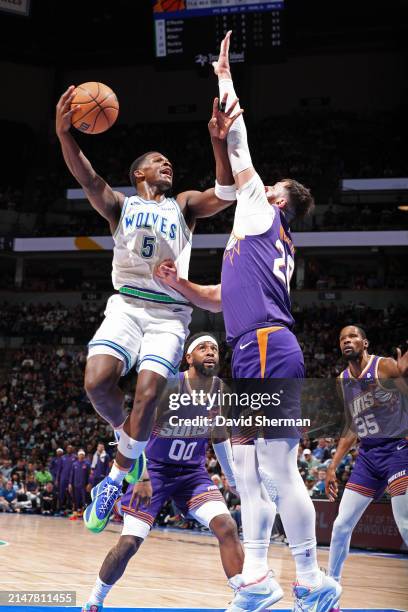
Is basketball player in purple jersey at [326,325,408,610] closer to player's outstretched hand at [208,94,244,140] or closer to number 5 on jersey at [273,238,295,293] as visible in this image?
number 5 on jersey at [273,238,295,293]

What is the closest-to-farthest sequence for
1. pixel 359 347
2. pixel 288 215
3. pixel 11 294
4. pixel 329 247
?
pixel 288 215
pixel 359 347
pixel 329 247
pixel 11 294

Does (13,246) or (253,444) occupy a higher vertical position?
(253,444)

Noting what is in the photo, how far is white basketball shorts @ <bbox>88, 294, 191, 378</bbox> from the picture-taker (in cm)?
540

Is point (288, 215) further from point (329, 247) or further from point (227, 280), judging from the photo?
point (329, 247)

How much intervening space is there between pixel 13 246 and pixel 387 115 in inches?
534

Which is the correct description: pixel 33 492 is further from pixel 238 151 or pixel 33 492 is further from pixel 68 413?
pixel 238 151

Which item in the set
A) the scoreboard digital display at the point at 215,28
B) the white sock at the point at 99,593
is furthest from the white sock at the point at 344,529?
the scoreboard digital display at the point at 215,28

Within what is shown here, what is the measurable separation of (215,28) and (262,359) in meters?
12.8

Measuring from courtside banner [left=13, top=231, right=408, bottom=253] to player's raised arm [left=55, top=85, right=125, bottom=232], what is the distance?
19.0 meters

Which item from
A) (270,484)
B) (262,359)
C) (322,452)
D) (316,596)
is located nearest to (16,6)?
(322,452)

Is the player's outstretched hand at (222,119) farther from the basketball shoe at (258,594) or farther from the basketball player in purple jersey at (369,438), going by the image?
the basketball player in purple jersey at (369,438)

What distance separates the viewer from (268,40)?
52.5 feet

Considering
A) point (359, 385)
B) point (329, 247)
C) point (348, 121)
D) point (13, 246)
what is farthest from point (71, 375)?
point (359, 385)

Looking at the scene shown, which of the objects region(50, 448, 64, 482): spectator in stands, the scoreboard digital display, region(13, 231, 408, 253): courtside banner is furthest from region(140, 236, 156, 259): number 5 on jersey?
region(13, 231, 408, 253): courtside banner
